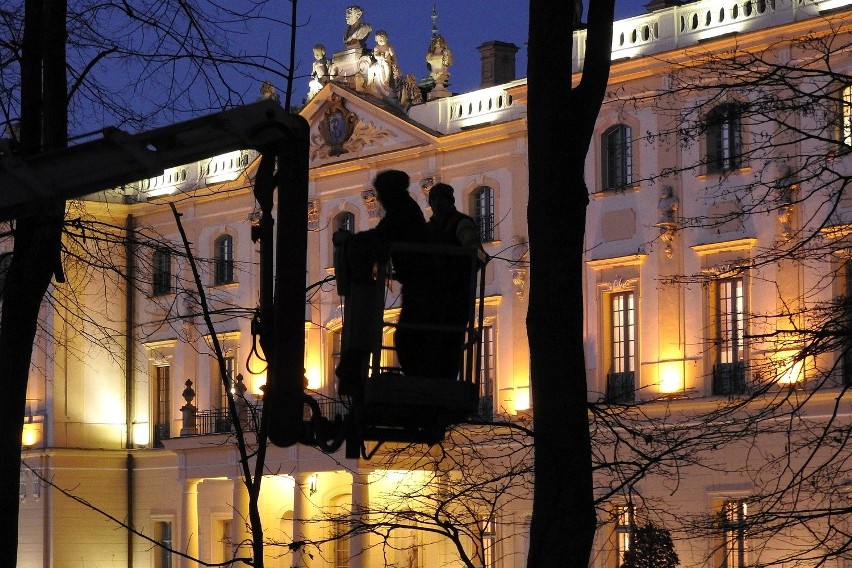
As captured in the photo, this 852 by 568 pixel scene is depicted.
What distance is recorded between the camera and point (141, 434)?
48438mm

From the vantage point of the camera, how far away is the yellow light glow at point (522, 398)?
38594 millimetres

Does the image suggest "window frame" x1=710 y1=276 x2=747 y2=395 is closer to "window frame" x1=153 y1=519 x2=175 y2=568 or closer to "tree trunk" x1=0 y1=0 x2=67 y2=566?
"window frame" x1=153 y1=519 x2=175 y2=568

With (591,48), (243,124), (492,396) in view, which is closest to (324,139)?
(492,396)

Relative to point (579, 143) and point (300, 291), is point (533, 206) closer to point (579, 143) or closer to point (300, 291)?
point (579, 143)

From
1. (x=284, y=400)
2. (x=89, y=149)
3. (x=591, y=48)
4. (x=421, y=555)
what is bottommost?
(x=421, y=555)

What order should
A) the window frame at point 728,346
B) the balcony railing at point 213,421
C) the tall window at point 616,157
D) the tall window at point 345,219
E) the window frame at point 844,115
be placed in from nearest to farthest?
the window frame at point 844,115 → the window frame at point 728,346 → the tall window at point 616,157 → the tall window at point 345,219 → the balcony railing at point 213,421

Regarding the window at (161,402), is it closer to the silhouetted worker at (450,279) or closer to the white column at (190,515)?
the white column at (190,515)

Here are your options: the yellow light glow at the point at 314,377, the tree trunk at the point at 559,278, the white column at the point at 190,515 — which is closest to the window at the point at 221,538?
the white column at the point at 190,515

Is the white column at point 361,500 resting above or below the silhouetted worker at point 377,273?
below

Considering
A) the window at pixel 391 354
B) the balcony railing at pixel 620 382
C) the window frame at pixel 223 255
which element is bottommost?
the window at pixel 391 354

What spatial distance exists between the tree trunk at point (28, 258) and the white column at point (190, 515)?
96.5ft

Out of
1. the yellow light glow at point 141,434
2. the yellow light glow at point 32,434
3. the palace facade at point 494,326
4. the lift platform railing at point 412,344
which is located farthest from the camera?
the yellow light glow at point 32,434

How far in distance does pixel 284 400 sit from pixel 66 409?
4075 centimetres

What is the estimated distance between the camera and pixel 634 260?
36.9 m
